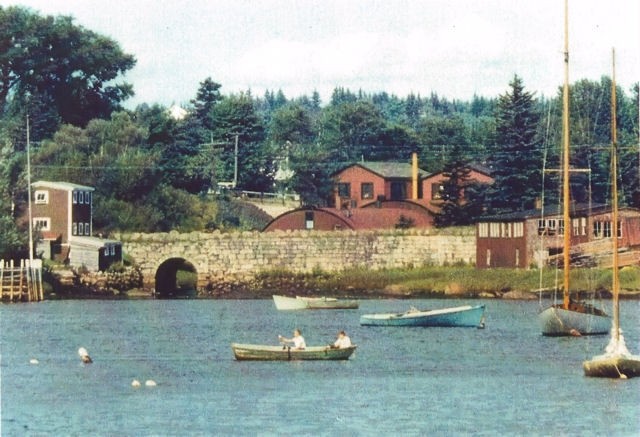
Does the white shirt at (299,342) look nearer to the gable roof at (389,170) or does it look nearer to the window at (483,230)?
the window at (483,230)

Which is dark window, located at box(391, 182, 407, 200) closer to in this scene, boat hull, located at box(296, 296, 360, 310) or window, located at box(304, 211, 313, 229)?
window, located at box(304, 211, 313, 229)

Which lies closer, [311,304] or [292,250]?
[311,304]

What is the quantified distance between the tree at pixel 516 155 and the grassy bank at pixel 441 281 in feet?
51.9

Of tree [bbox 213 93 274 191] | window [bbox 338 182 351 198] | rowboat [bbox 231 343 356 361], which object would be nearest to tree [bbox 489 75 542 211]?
window [bbox 338 182 351 198]

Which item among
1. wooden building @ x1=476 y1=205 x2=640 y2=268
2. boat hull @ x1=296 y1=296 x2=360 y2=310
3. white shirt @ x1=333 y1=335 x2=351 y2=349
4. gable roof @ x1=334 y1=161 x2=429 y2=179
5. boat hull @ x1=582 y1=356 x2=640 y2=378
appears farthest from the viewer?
gable roof @ x1=334 y1=161 x2=429 y2=179

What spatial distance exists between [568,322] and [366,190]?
70787 millimetres

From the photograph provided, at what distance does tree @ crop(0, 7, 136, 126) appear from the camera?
141 meters

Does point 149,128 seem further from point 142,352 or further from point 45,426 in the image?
point 45,426

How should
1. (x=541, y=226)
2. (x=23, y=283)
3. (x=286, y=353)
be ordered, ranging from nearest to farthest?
1. (x=286, y=353)
2. (x=23, y=283)
3. (x=541, y=226)

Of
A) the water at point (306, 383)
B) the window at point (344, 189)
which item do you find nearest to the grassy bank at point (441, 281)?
the water at point (306, 383)

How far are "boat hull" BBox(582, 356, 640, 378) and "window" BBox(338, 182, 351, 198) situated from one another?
87.5 meters

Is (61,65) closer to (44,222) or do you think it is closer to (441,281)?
(44,222)

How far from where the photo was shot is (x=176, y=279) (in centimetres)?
12481

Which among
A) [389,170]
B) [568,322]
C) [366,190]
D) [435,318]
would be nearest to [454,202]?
[366,190]
